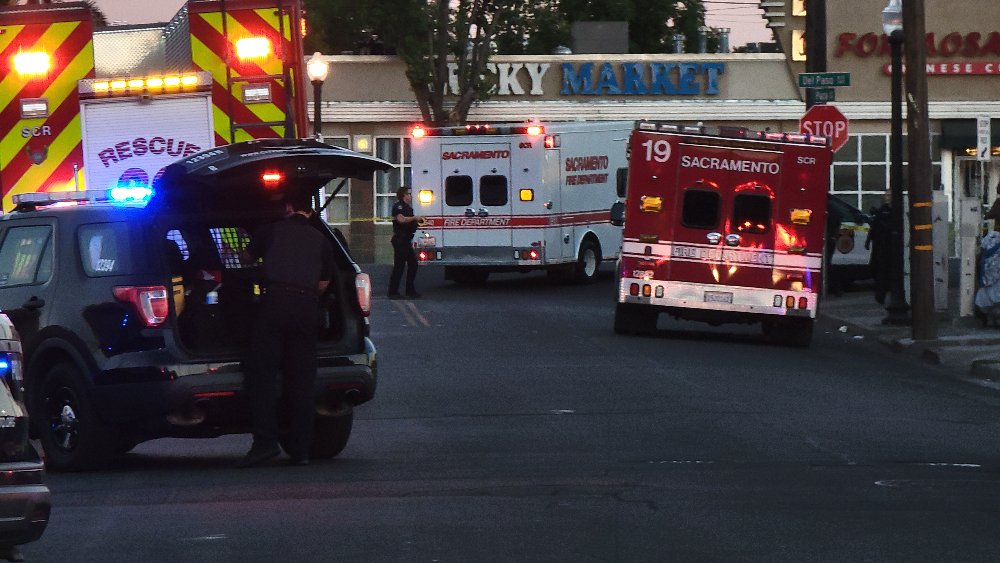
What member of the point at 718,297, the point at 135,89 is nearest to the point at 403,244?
the point at 718,297

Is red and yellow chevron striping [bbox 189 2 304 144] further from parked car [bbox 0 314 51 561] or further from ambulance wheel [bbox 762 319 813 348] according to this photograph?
ambulance wheel [bbox 762 319 813 348]

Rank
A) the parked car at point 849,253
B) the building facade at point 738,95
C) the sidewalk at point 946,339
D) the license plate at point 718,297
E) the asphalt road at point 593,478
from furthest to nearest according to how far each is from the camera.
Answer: the building facade at point 738,95, the parked car at point 849,253, the license plate at point 718,297, the sidewalk at point 946,339, the asphalt road at point 593,478

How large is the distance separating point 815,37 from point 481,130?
6223 millimetres

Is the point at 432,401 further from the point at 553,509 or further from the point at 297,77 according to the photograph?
the point at 553,509

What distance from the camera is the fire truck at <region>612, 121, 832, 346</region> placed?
2166 centimetres

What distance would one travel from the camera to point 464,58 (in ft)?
143

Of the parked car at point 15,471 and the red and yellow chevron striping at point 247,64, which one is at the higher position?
the red and yellow chevron striping at point 247,64

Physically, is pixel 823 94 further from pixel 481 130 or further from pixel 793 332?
pixel 793 332

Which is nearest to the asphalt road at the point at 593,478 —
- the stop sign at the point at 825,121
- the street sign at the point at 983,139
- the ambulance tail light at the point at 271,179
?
the ambulance tail light at the point at 271,179

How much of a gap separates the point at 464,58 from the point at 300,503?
3454 centimetres

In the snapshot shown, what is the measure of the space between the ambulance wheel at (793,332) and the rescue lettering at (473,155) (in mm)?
9879

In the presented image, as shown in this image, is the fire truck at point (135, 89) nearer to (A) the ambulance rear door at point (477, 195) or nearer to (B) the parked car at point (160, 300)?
(B) the parked car at point (160, 300)

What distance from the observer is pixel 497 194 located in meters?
31.1

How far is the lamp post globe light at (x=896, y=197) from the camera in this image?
79.2 feet
